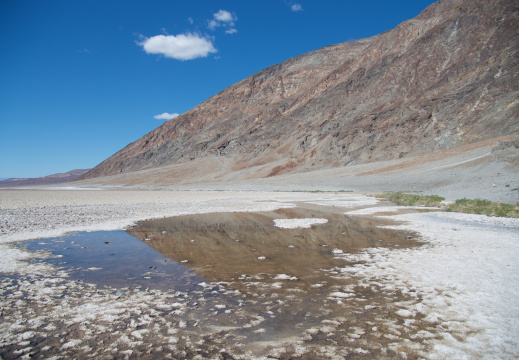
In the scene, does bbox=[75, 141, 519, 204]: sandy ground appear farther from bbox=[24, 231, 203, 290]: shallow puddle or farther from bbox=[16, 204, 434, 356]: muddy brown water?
bbox=[24, 231, 203, 290]: shallow puddle

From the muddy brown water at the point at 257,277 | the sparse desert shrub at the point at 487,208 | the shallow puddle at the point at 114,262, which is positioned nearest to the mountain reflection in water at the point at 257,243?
the muddy brown water at the point at 257,277

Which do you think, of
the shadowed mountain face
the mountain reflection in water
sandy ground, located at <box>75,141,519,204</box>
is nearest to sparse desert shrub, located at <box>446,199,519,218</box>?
sandy ground, located at <box>75,141,519,204</box>

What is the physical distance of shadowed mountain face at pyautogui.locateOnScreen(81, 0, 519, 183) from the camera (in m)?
55.0

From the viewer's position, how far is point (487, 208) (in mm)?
16625

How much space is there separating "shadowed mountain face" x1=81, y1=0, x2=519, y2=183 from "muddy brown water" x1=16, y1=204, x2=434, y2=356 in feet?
166

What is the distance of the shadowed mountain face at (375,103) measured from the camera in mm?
55000

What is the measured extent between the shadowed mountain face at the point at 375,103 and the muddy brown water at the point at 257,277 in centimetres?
5064

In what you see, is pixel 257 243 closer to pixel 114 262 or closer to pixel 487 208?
pixel 114 262

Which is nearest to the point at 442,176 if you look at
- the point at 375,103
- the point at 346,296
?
the point at 346,296

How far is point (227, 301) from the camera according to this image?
5.07 m

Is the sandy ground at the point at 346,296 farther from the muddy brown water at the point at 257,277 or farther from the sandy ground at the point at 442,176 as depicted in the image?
the sandy ground at the point at 442,176

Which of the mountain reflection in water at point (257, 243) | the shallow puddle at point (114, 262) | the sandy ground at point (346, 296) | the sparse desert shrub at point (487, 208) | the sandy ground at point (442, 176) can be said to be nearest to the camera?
the sandy ground at point (346, 296)

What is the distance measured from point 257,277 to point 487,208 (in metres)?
15.6

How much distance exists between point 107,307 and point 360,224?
1110 cm
